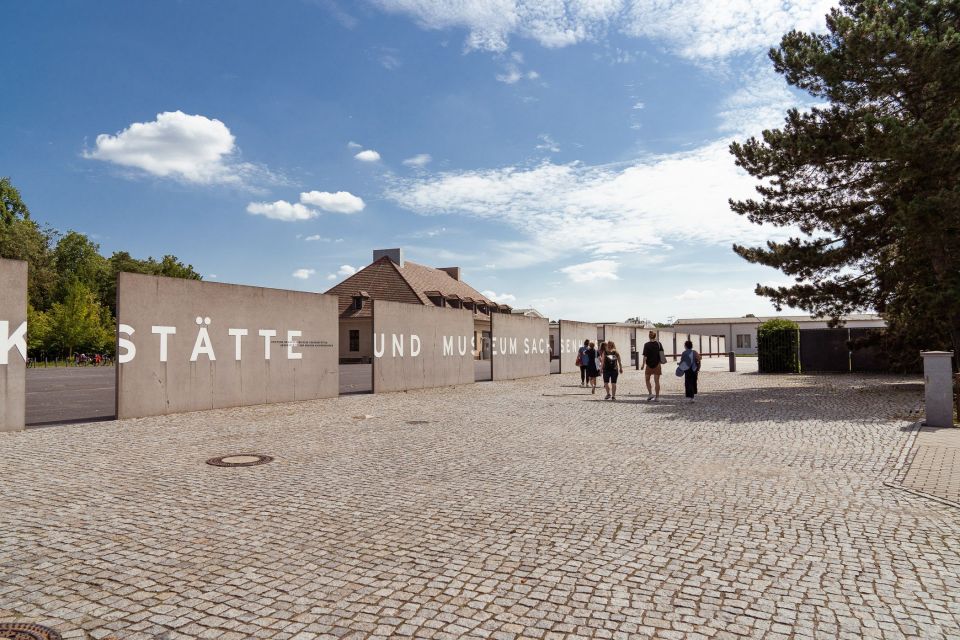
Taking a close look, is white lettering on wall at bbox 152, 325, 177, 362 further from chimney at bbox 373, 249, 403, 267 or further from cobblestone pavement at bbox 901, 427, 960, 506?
chimney at bbox 373, 249, 403, 267

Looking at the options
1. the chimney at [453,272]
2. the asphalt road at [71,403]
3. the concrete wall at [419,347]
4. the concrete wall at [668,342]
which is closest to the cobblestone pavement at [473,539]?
the asphalt road at [71,403]

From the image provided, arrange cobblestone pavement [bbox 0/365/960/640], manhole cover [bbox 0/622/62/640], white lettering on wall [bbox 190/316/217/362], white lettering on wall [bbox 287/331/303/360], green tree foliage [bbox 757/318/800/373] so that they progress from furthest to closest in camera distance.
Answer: green tree foliage [bbox 757/318/800/373] < white lettering on wall [bbox 287/331/303/360] < white lettering on wall [bbox 190/316/217/362] < cobblestone pavement [bbox 0/365/960/640] < manhole cover [bbox 0/622/62/640]

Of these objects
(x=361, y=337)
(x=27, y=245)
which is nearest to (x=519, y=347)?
(x=361, y=337)

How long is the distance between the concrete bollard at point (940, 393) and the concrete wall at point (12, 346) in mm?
15257

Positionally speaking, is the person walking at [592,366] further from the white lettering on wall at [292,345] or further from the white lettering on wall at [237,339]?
the white lettering on wall at [237,339]

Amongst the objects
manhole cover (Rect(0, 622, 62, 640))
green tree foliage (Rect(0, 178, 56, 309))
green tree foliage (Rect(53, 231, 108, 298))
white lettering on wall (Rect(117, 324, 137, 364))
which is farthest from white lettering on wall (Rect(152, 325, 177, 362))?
green tree foliage (Rect(53, 231, 108, 298))

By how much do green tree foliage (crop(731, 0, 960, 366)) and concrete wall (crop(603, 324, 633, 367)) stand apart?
1604cm

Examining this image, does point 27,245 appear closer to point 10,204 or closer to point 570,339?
point 10,204

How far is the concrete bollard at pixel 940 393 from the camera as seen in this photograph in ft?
34.4

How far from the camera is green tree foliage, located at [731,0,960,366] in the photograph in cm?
1460

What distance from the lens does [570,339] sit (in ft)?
105

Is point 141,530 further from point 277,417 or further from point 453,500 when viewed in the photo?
point 277,417

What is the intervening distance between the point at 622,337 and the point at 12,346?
3315cm

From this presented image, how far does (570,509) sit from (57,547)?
157 inches
